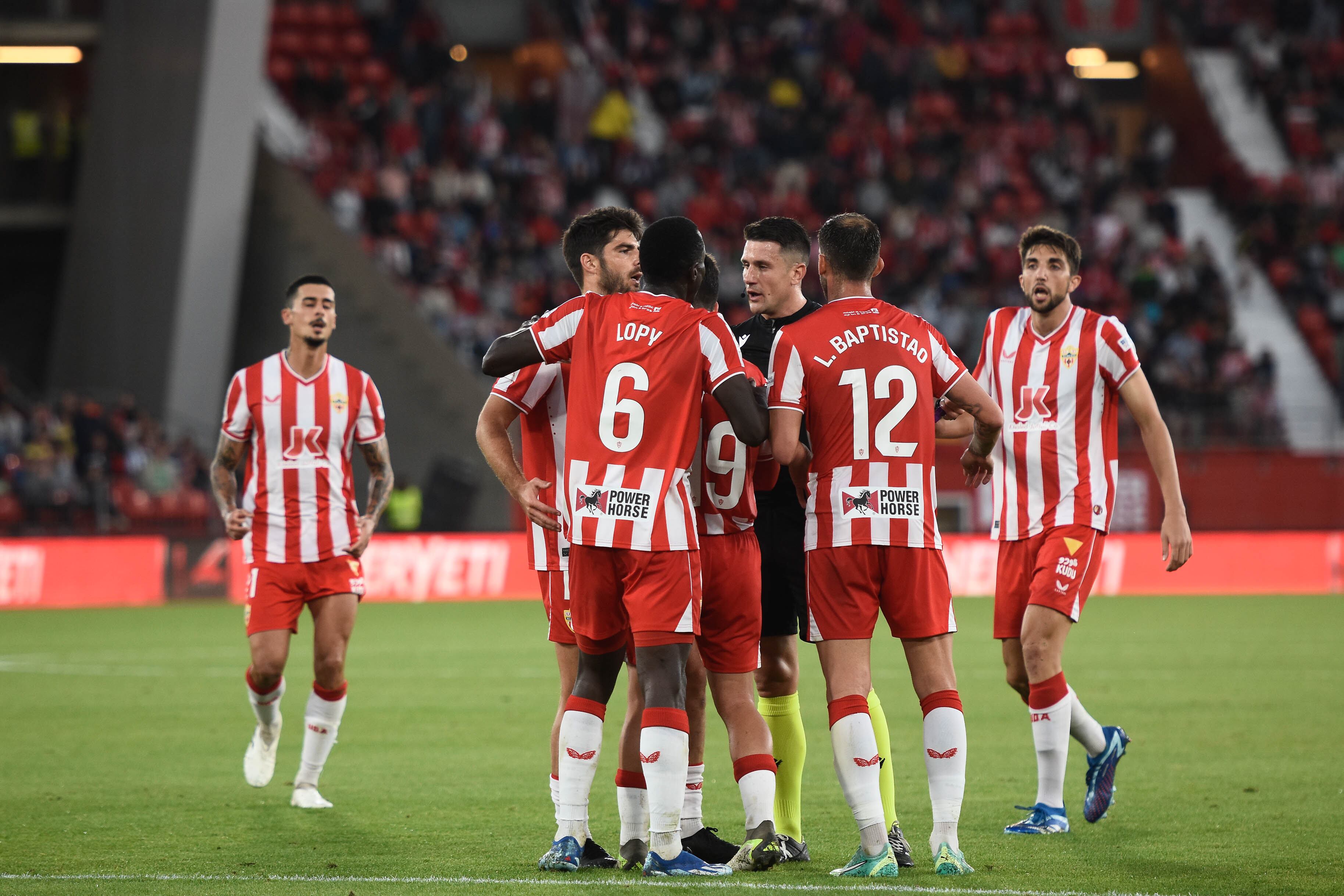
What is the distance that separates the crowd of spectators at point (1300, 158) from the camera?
97.2 feet

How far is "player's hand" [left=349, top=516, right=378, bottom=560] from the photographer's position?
330 inches

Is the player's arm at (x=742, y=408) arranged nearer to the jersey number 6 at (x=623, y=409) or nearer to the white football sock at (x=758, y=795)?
the jersey number 6 at (x=623, y=409)

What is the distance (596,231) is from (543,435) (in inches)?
33.6

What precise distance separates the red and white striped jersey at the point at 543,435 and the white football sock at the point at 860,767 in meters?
1.18

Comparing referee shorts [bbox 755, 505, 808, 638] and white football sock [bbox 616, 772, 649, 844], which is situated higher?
→ referee shorts [bbox 755, 505, 808, 638]

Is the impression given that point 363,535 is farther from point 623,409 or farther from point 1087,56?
point 1087,56

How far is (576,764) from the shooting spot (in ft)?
19.6

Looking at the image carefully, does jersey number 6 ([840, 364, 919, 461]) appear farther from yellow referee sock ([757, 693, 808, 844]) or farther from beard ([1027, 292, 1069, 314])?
beard ([1027, 292, 1069, 314])

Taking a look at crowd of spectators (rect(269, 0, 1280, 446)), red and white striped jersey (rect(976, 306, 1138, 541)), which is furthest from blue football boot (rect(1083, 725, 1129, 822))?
crowd of spectators (rect(269, 0, 1280, 446))

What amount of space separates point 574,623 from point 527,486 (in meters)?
0.54

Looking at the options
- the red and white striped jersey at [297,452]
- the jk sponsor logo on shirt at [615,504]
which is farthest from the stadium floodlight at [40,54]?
the jk sponsor logo on shirt at [615,504]

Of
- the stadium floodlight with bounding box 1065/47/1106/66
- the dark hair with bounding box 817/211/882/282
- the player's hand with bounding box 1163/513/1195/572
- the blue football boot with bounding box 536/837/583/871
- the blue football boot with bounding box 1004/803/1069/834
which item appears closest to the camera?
the blue football boot with bounding box 536/837/583/871

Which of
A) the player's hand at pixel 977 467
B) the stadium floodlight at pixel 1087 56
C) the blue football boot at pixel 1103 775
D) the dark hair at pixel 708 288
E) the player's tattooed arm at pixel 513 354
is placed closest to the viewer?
the player's tattooed arm at pixel 513 354

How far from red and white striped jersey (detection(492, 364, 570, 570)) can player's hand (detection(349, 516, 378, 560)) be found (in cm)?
167
